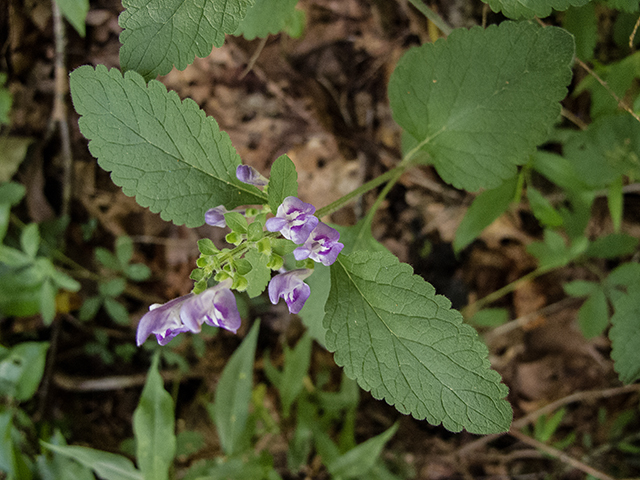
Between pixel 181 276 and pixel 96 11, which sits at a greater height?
pixel 96 11

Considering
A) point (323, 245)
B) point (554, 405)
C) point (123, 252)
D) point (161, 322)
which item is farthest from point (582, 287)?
point (123, 252)

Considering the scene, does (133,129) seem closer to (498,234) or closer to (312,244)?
(312,244)

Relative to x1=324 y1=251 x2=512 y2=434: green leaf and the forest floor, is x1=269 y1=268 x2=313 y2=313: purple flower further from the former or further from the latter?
the forest floor

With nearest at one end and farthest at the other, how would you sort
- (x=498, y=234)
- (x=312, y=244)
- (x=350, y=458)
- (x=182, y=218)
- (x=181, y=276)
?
(x=312, y=244) < (x=182, y=218) < (x=350, y=458) < (x=498, y=234) < (x=181, y=276)

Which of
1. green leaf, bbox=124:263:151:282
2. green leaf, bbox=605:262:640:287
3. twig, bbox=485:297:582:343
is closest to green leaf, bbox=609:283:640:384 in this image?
green leaf, bbox=605:262:640:287

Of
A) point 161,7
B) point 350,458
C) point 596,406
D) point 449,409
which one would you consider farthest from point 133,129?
point 596,406
